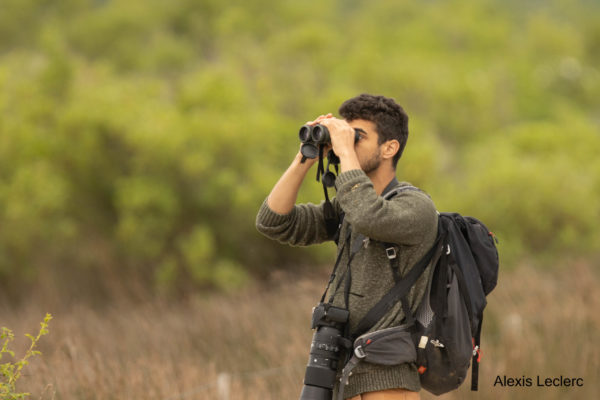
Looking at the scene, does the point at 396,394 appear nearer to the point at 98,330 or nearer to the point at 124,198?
the point at 98,330

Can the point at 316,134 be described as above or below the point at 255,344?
above

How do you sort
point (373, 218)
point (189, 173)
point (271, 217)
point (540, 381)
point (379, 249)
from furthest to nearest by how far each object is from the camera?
point (189, 173) < point (540, 381) < point (271, 217) < point (379, 249) < point (373, 218)

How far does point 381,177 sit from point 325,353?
680 mm

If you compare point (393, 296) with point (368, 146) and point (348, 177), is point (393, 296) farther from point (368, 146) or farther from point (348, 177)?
point (368, 146)

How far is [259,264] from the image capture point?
12172 millimetres

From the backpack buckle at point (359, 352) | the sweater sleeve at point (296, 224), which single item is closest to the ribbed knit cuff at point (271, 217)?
the sweater sleeve at point (296, 224)

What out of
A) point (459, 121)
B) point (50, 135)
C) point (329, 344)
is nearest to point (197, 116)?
point (50, 135)

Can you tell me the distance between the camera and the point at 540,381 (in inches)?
202

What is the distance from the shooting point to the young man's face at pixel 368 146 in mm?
2721

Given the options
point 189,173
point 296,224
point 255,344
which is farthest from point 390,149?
point 189,173

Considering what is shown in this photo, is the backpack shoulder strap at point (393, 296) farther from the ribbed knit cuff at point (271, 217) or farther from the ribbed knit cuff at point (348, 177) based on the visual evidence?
the ribbed knit cuff at point (271, 217)

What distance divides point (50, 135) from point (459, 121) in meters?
15.3

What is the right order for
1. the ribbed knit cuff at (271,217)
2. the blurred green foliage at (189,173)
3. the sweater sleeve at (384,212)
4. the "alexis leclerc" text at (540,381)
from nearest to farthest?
the sweater sleeve at (384,212), the ribbed knit cuff at (271,217), the "alexis leclerc" text at (540,381), the blurred green foliage at (189,173)

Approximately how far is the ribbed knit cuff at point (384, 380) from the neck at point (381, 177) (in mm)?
648
